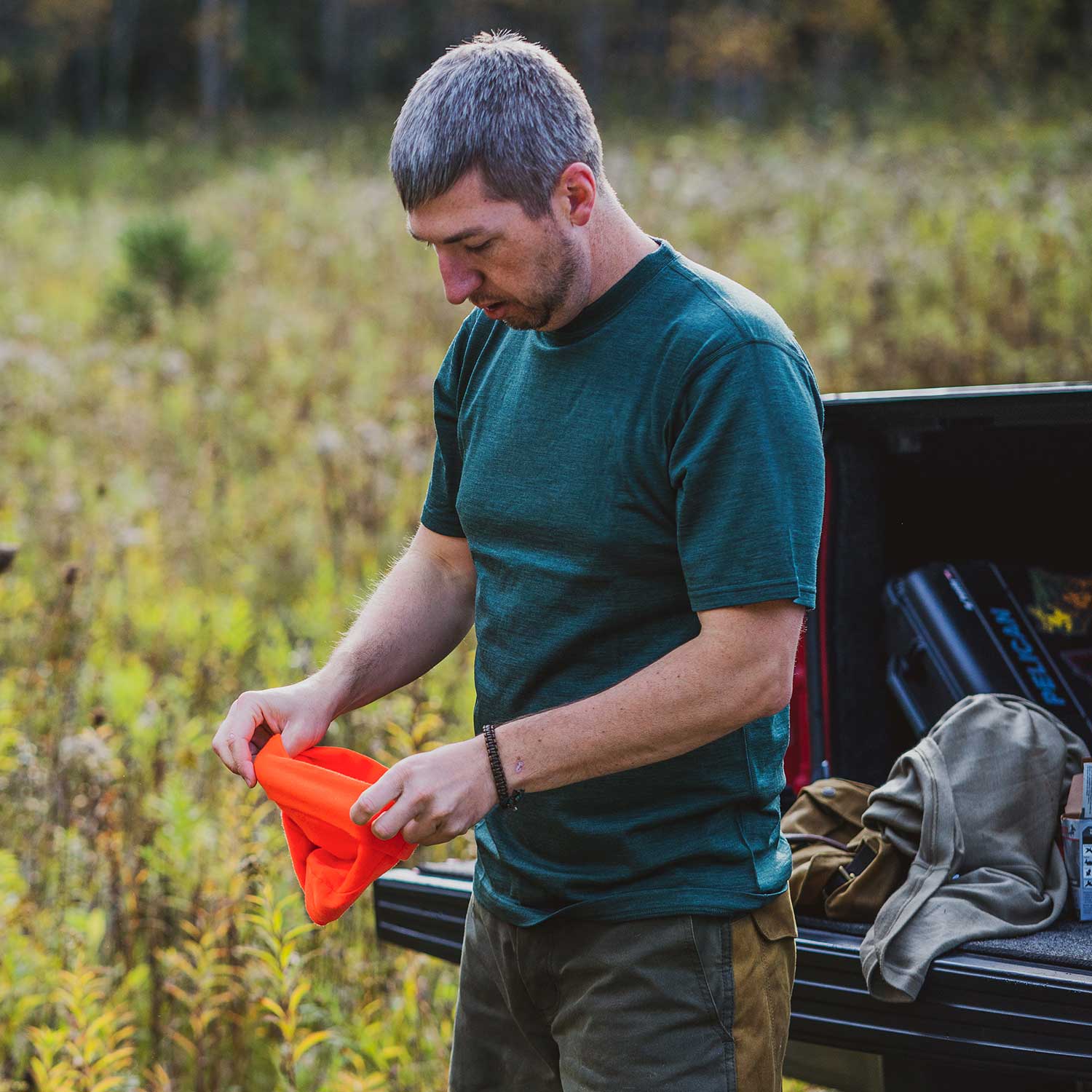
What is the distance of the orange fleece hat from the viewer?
5.99 feet

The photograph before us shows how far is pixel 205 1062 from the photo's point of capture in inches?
120

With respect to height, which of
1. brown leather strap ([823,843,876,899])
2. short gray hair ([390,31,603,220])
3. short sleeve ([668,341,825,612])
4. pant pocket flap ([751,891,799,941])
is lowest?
brown leather strap ([823,843,876,899])

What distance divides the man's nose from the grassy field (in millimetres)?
1510

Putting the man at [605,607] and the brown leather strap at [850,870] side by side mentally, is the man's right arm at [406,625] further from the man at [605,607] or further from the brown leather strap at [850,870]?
the brown leather strap at [850,870]

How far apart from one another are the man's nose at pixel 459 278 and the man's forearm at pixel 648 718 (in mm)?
565

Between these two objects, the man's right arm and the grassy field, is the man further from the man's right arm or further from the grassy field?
the grassy field

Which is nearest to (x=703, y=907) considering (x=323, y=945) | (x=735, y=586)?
(x=735, y=586)

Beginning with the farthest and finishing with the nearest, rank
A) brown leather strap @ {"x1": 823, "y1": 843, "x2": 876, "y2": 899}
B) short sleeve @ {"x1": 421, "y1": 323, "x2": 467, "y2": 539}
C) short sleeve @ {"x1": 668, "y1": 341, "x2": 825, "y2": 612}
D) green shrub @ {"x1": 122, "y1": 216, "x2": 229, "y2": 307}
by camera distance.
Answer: green shrub @ {"x1": 122, "y1": 216, "x2": 229, "y2": 307}, brown leather strap @ {"x1": 823, "y1": 843, "x2": 876, "y2": 899}, short sleeve @ {"x1": 421, "y1": 323, "x2": 467, "y2": 539}, short sleeve @ {"x1": 668, "y1": 341, "x2": 825, "y2": 612}

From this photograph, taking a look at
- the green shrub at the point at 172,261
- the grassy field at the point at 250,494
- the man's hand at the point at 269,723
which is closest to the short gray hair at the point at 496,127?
the man's hand at the point at 269,723

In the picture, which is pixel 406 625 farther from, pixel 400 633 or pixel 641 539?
pixel 641 539

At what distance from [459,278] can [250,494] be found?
240 inches

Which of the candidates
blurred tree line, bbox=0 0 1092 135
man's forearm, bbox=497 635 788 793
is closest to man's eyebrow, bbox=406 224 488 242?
man's forearm, bbox=497 635 788 793

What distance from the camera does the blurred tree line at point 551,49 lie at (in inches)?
1316

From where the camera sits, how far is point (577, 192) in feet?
5.66
